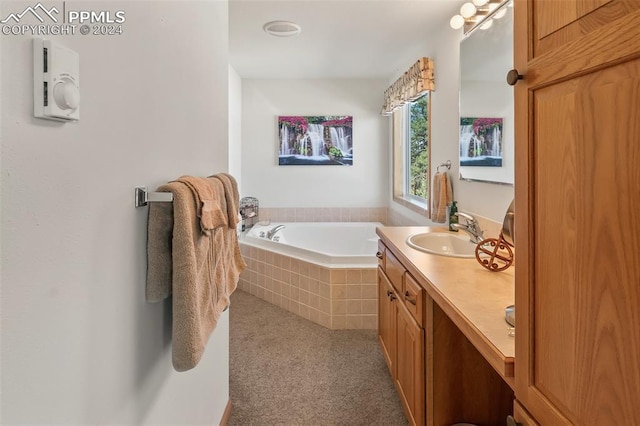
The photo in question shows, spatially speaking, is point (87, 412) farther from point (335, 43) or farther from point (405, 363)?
point (335, 43)

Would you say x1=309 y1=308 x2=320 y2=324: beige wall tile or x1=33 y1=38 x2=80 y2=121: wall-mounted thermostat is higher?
x1=33 y1=38 x2=80 y2=121: wall-mounted thermostat

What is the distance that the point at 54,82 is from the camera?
0.59 m

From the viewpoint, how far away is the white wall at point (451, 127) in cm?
217

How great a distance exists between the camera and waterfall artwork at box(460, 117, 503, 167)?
2.00 meters

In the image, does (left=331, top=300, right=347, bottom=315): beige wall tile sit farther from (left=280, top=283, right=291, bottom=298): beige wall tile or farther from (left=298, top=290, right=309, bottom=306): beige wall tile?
(left=280, top=283, right=291, bottom=298): beige wall tile

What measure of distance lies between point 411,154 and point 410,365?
2885 mm

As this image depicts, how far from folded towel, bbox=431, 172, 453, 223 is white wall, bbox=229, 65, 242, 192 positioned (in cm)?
223

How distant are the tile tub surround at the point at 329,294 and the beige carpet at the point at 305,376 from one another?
0.09m

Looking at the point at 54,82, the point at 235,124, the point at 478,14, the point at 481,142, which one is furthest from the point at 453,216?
the point at 235,124

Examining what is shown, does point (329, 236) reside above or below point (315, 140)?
below

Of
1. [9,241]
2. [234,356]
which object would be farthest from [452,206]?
[9,241]

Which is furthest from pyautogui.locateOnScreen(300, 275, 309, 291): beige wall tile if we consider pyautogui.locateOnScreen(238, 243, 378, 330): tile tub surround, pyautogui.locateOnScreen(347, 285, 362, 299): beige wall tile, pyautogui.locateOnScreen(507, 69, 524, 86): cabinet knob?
pyautogui.locateOnScreen(507, 69, 524, 86): cabinet knob

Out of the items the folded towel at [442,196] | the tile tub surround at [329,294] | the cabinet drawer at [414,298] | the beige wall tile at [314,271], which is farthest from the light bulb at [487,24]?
the beige wall tile at [314,271]

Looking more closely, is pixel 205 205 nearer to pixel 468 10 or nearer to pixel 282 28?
pixel 468 10
